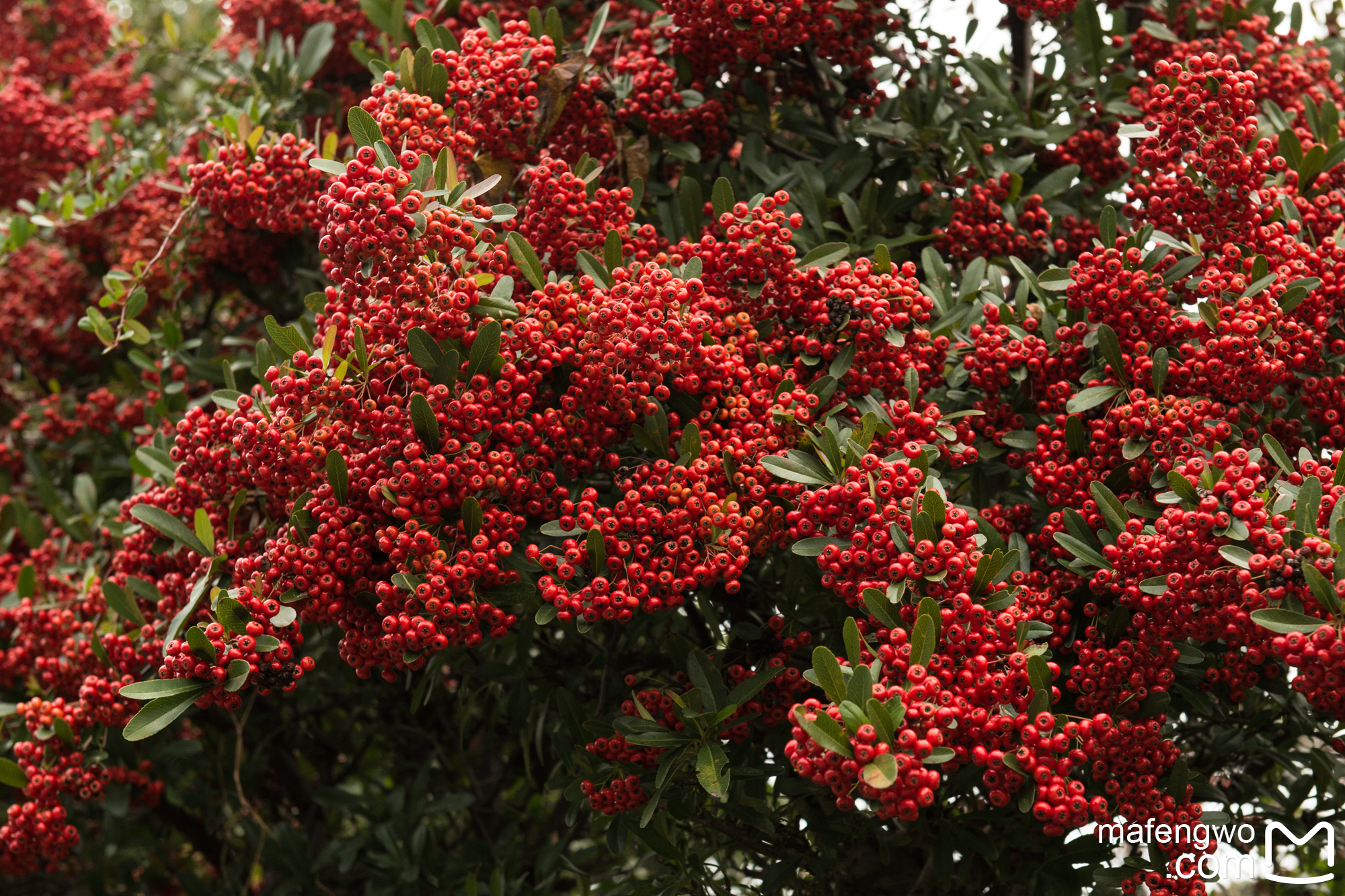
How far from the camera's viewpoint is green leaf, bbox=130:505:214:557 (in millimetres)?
3211

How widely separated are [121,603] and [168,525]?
0.44m

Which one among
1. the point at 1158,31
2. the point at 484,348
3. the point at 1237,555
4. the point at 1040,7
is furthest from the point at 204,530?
the point at 1158,31

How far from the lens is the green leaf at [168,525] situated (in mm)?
3211

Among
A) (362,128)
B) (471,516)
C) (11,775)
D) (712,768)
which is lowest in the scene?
(11,775)

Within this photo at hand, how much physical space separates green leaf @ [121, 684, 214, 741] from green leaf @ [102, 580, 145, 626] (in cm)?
79

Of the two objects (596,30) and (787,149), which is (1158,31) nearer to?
(787,149)

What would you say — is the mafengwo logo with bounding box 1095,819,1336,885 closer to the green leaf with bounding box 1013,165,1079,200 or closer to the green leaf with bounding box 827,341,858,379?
the green leaf with bounding box 827,341,858,379

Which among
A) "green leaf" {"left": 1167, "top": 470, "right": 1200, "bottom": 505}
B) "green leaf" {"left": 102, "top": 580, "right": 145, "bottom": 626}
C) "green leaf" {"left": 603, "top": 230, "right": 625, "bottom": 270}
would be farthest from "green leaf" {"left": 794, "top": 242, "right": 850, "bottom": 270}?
"green leaf" {"left": 102, "top": 580, "right": 145, "bottom": 626}

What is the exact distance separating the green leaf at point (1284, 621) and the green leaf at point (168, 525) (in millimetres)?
2812

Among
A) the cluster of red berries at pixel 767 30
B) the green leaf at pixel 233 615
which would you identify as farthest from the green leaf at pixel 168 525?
the cluster of red berries at pixel 767 30

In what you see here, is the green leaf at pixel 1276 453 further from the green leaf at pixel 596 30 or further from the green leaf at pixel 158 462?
the green leaf at pixel 158 462

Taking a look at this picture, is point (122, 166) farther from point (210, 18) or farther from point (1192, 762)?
point (1192, 762)

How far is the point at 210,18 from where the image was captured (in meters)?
7.37

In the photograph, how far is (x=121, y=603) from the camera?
3461 millimetres
